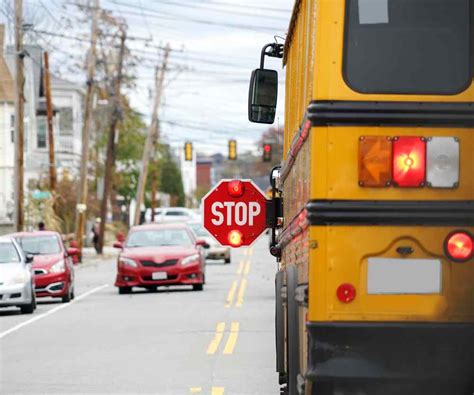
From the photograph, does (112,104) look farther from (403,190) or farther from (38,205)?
(403,190)

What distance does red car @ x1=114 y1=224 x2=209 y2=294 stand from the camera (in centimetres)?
3123

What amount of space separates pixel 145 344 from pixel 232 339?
1231 millimetres

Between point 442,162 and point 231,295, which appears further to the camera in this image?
point 231,295

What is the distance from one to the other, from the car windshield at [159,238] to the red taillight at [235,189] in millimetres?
20582

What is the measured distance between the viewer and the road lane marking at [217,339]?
1811cm

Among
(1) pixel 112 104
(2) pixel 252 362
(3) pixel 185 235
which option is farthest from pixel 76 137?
(2) pixel 252 362

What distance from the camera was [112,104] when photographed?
220 feet

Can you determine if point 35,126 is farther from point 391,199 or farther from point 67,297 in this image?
point 391,199

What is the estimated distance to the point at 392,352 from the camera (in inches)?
291

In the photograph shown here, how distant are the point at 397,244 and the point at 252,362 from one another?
9213 mm

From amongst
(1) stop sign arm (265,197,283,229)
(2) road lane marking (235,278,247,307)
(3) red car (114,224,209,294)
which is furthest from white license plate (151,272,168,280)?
(1) stop sign arm (265,197,283,229)

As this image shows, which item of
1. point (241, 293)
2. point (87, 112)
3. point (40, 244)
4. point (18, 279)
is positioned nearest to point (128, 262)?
point (40, 244)

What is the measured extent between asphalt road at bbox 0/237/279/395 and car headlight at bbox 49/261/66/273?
0.73 metres

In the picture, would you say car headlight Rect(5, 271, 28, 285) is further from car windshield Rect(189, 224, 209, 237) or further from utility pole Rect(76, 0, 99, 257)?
utility pole Rect(76, 0, 99, 257)
